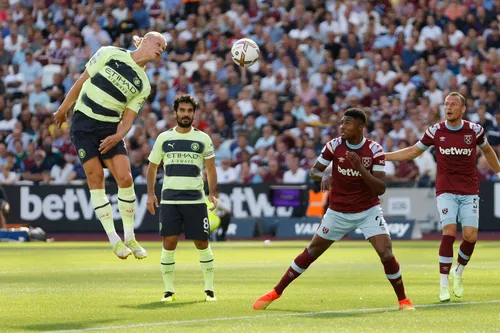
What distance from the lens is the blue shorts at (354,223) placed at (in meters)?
11.5

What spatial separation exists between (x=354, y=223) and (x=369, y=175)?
656 millimetres

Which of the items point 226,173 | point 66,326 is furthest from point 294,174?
point 66,326

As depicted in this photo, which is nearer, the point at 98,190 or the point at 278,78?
the point at 98,190

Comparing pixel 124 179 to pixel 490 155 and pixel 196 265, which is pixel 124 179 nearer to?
pixel 490 155

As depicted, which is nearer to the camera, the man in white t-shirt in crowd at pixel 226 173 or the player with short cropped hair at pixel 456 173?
the player with short cropped hair at pixel 456 173

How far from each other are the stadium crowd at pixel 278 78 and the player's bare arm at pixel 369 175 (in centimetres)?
1795

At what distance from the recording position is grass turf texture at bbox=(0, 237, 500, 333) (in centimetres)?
1023

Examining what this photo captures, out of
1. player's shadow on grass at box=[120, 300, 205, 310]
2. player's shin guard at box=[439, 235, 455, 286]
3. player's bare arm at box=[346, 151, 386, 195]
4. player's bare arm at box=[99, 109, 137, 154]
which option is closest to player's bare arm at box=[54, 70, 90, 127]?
player's bare arm at box=[99, 109, 137, 154]

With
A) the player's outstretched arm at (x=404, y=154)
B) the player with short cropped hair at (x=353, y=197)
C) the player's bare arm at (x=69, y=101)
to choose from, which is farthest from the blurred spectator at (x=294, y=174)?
the player with short cropped hair at (x=353, y=197)

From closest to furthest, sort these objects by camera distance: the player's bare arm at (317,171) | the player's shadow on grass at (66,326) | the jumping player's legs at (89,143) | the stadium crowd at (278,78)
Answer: the player's shadow on grass at (66,326)
the player's bare arm at (317,171)
the jumping player's legs at (89,143)
the stadium crowd at (278,78)

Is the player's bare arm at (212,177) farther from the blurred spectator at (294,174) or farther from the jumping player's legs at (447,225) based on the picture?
the blurred spectator at (294,174)

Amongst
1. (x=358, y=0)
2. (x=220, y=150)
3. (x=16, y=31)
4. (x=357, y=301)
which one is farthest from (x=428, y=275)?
(x=16, y=31)

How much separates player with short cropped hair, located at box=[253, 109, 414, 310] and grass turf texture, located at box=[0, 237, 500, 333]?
418mm

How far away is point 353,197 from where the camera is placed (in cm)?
1162
